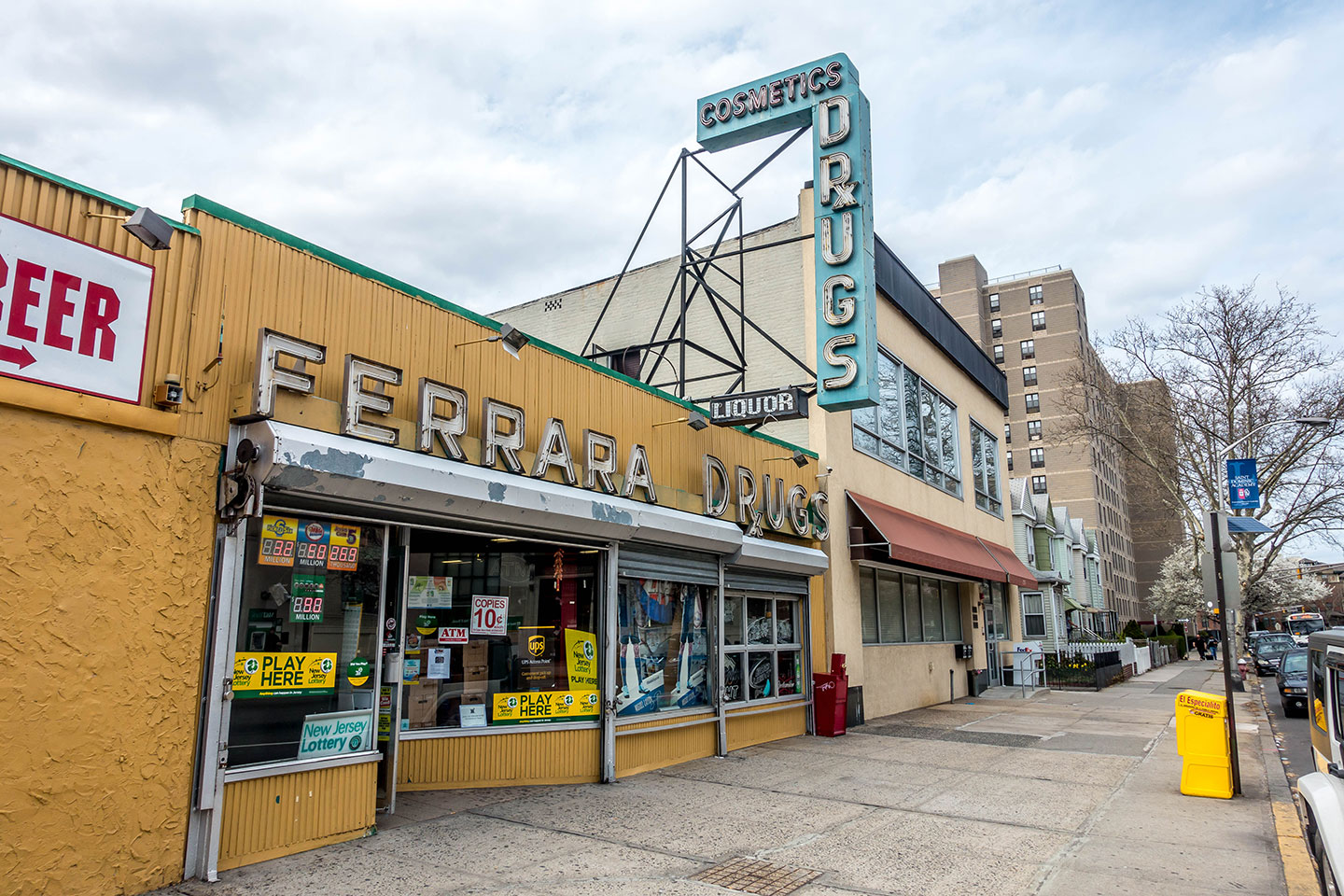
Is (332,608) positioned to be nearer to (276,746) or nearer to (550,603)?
(276,746)

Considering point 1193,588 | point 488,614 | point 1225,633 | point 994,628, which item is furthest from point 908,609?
point 1193,588

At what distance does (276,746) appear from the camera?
627cm

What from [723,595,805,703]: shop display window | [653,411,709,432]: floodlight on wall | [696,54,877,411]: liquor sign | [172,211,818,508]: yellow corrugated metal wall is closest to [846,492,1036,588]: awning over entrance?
[723,595,805,703]: shop display window

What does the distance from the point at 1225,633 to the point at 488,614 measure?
8.04m

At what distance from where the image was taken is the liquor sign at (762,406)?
39.3ft

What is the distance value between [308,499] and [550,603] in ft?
11.6

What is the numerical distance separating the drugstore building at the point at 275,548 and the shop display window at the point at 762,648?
2091 millimetres

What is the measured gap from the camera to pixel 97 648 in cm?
525

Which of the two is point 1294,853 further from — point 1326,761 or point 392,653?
point 392,653

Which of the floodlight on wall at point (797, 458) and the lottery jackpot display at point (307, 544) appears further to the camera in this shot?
the floodlight on wall at point (797, 458)

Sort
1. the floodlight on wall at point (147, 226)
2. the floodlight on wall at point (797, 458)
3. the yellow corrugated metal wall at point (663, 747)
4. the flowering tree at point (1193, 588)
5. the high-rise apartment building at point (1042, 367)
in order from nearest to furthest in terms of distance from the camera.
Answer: the floodlight on wall at point (147, 226), the yellow corrugated metal wall at point (663, 747), the floodlight on wall at point (797, 458), the flowering tree at point (1193, 588), the high-rise apartment building at point (1042, 367)

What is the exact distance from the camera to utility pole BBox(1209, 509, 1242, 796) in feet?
30.3

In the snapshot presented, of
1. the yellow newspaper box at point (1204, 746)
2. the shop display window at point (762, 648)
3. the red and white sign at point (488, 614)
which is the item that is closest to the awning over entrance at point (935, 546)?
the shop display window at point (762, 648)

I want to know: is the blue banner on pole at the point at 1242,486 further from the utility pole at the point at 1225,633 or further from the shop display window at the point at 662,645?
the shop display window at the point at 662,645
